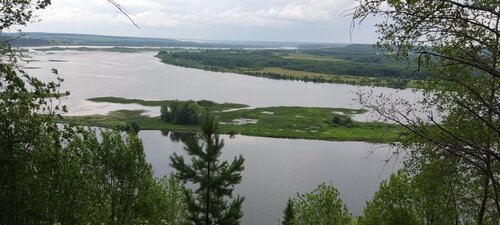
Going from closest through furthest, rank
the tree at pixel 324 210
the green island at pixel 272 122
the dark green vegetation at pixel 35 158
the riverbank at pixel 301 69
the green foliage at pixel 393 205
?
the dark green vegetation at pixel 35 158 < the green foliage at pixel 393 205 < the tree at pixel 324 210 < the green island at pixel 272 122 < the riverbank at pixel 301 69

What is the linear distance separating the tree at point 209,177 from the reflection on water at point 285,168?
15349mm

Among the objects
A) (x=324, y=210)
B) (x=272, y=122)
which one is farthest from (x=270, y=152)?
(x=324, y=210)

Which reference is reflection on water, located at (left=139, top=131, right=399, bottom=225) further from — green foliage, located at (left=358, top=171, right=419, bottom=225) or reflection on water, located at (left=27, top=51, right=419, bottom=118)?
reflection on water, located at (left=27, top=51, right=419, bottom=118)

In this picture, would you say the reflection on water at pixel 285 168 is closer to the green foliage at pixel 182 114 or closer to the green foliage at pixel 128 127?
the green foliage at pixel 128 127

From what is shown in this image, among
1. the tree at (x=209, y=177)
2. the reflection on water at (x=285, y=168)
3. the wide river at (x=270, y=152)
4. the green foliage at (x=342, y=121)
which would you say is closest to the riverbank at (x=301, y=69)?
the wide river at (x=270, y=152)

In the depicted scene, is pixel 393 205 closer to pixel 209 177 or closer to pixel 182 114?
pixel 209 177

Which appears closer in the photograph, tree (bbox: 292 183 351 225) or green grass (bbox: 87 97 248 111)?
tree (bbox: 292 183 351 225)

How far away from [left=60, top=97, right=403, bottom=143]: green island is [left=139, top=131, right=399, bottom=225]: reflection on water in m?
2.90

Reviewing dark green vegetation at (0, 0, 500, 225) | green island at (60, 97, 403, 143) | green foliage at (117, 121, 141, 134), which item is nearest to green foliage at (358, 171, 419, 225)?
dark green vegetation at (0, 0, 500, 225)

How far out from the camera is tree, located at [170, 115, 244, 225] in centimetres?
1542

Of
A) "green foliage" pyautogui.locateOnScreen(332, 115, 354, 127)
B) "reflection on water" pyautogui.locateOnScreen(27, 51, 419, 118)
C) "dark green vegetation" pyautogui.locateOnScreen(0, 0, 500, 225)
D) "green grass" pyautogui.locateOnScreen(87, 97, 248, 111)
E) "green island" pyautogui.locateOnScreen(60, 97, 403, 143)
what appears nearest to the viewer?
"dark green vegetation" pyautogui.locateOnScreen(0, 0, 500, 225)

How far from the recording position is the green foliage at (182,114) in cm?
6744

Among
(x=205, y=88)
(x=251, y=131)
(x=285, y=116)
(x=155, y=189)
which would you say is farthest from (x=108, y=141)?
(x=205, y=88)

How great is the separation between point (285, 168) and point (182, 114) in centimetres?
2808
